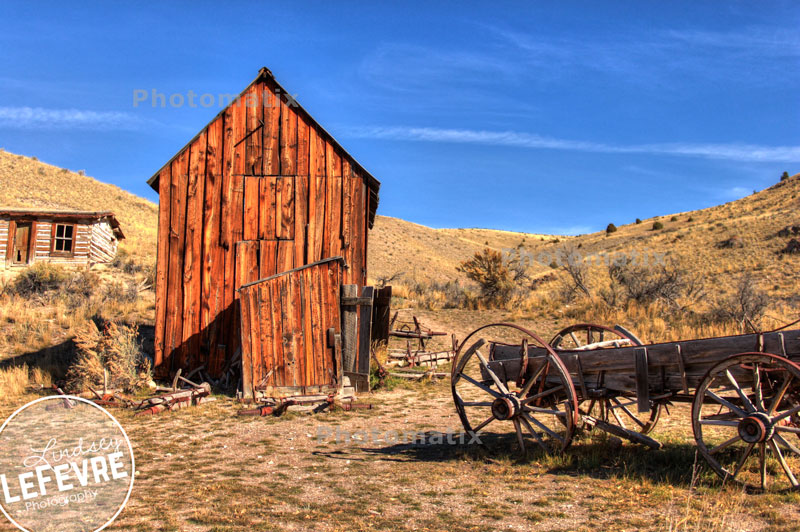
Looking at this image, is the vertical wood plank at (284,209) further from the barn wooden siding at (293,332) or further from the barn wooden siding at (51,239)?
the barn wooden siding at (51,239)

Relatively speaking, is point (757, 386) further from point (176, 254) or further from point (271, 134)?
point (176, 254)

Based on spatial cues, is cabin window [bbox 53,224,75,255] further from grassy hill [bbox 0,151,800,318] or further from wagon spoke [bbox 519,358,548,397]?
wagon spoke [bbox 519,358,548,397]

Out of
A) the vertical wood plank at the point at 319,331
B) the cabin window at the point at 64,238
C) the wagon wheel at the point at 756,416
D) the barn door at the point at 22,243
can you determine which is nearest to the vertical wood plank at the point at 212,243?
the vertical wood plank at the point at 319,331

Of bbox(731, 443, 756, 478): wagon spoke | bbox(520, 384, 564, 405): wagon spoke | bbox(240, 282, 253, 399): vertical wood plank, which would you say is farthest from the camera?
bbox(240, 282, 253, 399): vertical wood plank

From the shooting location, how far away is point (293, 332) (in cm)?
1116

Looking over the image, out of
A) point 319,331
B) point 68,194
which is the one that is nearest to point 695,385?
point 319,331

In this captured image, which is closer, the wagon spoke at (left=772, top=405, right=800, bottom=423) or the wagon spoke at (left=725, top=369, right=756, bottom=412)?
the wagon spoke at (left=772, top=405, right=800, bottom=423)

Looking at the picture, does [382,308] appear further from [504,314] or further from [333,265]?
[504,314]

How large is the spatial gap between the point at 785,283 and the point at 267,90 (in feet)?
87.9

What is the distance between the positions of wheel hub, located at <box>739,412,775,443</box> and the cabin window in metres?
30.3

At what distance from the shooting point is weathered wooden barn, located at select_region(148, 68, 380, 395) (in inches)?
494

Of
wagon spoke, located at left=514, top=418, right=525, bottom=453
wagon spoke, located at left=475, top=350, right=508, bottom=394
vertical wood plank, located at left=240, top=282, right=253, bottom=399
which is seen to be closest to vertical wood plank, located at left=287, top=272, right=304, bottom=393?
vertical wood plank, located at left=240, top=282, right=253, bottom=399

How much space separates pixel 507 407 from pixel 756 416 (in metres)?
2.56

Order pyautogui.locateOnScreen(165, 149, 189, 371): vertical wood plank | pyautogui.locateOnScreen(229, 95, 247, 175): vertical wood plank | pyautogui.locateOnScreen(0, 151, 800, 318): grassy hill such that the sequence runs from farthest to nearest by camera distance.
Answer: pyautogui.locateOnScreen(0, 151, 800, 318): grassy hill, pyautogui.locateOnScreen(229, 95, 247, 175): vertical wood plank, pyautogui.locateOnScreen(165, 149, 189, 371): vertical wood plank
